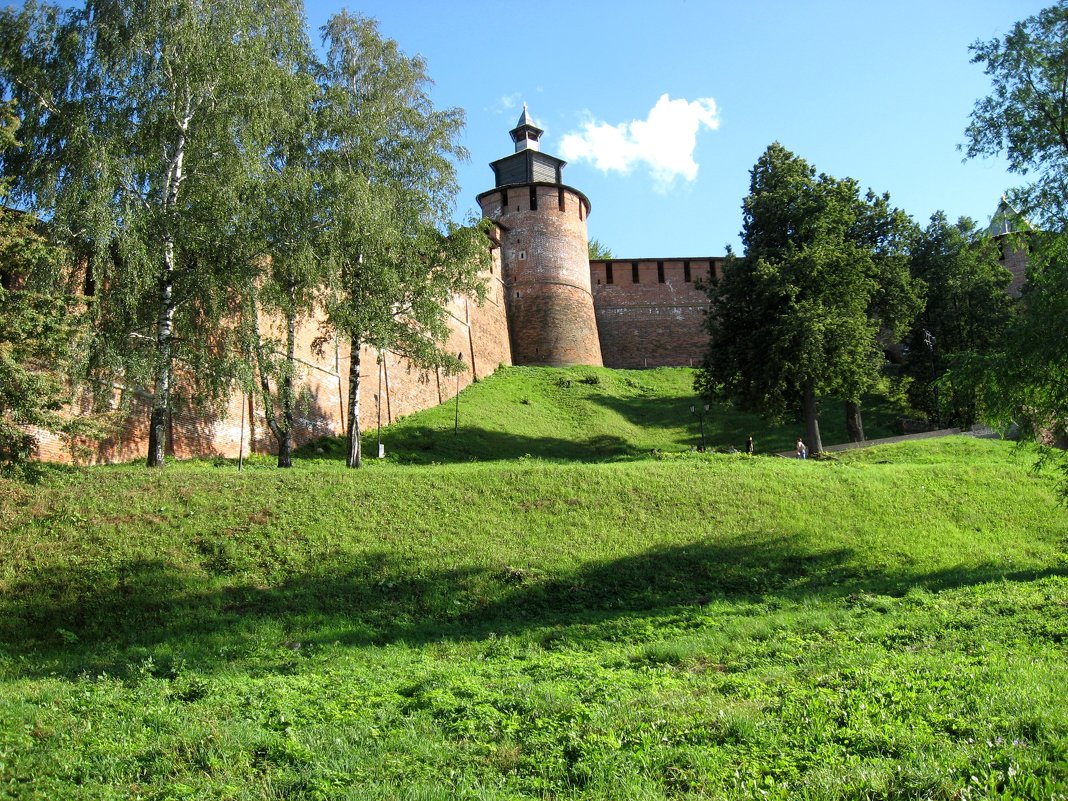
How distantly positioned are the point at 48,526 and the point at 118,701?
6.05m

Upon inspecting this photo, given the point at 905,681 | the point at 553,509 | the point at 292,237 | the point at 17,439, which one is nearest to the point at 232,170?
the point at 292,237

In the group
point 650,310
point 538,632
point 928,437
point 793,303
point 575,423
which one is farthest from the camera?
point 650,310

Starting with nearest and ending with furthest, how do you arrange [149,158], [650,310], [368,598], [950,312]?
1. [368,598]
2. [149,158]
3. [950,312]
4. [650,310]

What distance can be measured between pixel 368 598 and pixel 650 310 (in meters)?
33.4

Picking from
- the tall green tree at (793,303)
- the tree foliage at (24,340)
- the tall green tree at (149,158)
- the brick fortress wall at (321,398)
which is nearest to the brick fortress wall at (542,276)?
the brick fortress wall at (321,398)

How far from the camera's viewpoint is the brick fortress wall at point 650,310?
42.2 m

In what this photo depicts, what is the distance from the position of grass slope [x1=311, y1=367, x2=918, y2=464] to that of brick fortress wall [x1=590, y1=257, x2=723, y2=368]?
4.73 metres

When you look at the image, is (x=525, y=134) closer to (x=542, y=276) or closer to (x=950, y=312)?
(x=542, y=276)

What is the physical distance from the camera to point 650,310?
1683 inches

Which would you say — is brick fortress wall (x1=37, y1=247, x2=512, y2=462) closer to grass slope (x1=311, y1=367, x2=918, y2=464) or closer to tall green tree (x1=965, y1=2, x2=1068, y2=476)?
grass slope (x1=311, y1=367, x2=918, y2=464)

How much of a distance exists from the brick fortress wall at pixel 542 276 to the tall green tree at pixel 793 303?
1159 centimetres

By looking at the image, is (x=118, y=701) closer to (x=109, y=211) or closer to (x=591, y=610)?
(x=591, y=610)

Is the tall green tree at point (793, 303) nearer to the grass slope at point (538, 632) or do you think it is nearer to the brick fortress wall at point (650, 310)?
the grass slope at point (538, 632)


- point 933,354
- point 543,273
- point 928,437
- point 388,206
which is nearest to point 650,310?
point 543,273
